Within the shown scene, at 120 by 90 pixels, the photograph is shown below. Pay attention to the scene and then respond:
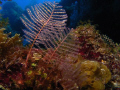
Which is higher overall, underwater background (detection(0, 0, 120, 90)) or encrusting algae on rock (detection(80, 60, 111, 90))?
underwater background (detection(0, 0, 120, 90))

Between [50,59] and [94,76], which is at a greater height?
[50,59]

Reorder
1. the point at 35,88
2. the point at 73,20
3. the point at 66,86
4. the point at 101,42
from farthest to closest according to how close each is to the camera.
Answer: the point at 73,20, the point at 101,42, the point at 66,86, the point at 35,88

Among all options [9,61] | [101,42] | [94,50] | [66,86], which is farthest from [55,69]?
[101,42]

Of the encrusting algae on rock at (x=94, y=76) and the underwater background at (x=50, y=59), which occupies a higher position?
the underwater background at (x=50, y=59)

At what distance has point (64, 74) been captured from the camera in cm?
176

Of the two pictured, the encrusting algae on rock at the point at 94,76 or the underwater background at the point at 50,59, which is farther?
the encrusting algae on rock at the point at 94,76

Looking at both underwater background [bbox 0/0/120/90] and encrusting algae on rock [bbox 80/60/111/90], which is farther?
encrusting algae on rock [bbox 80/60/111/90]

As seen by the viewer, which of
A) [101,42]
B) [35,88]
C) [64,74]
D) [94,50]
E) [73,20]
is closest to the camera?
[35,88]

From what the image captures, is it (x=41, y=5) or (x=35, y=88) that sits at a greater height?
(x=41, y=5)

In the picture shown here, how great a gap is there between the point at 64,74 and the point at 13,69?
3.26ft

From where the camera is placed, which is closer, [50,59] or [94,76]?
[50,59]

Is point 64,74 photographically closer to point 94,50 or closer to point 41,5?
point 41,5

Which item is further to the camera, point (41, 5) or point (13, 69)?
point (41, 5)

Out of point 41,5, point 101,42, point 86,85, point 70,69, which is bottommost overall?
point 86,85
